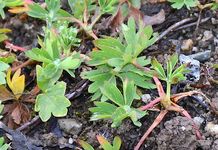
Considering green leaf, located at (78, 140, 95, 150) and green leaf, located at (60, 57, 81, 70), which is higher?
green leaf, located at (60, 57, 81, 70)

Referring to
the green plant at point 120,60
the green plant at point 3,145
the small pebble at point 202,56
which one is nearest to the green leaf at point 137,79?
the green plant at point 120,60

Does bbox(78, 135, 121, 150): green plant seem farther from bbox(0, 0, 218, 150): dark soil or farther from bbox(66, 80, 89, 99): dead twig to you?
bbox(66, 80, 89, 99): dead twig

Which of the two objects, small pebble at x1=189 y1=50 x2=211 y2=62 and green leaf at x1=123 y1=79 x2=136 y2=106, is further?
small pebble at x1=189 y1=50 x2=211 y2=62

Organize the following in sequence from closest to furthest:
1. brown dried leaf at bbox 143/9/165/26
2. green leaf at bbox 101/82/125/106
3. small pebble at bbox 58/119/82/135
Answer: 1. green leaf at bbox 101/82/125/106
2. small pebble at bbox 58/119/82/135
3. brown dried leaf at bbox 143/9/165/26

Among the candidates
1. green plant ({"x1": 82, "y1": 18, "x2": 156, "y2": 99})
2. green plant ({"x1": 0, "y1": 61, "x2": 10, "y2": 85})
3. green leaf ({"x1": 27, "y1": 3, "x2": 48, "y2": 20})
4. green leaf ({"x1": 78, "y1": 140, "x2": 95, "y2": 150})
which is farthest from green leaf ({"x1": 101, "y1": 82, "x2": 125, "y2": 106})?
green leaf ({"x1": 27, "y1": 3, "x2": 48, "y2": 20})

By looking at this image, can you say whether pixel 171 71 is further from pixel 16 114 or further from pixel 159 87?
pixel 16 114

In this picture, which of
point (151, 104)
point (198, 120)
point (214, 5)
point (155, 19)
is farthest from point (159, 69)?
point (214, 5)

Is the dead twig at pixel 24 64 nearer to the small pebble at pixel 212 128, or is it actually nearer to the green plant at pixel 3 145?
the green plant at pixel 3 145
